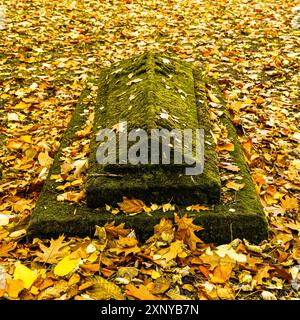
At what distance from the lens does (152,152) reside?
2869mm

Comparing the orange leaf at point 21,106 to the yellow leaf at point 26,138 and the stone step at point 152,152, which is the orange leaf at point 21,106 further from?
the stone step at point 152,152

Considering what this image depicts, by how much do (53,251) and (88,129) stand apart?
1.45 metres

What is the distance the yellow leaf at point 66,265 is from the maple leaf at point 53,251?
0.20 feet

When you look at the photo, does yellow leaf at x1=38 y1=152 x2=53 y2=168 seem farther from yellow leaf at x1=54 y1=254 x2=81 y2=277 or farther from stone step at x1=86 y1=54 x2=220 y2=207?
yellow leaf at x1=54 y1=254 x2=81 y2=277

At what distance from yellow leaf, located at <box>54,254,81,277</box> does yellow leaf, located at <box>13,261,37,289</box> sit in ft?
0.45

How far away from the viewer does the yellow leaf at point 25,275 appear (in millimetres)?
2498

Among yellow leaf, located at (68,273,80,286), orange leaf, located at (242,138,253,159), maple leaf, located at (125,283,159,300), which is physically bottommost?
maple leaf, located at (125,283,159,300)

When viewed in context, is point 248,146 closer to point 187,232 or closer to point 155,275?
point 187,232

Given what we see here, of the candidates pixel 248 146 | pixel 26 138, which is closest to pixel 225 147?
pixel 248 146

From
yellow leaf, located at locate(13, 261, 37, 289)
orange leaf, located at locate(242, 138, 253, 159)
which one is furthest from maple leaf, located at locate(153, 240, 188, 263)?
orange leaf, located at locate(242, 138, 253, 159)

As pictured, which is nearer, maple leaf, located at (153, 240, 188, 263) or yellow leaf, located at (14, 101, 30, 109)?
maple leaf, located at (153, 240, 188, 263)

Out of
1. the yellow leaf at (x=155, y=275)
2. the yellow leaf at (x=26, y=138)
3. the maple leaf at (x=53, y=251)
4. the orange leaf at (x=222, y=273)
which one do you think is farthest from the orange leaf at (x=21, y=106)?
the orange leaf at (x=222, y=273)

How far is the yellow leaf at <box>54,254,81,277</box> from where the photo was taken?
2.57 meters
